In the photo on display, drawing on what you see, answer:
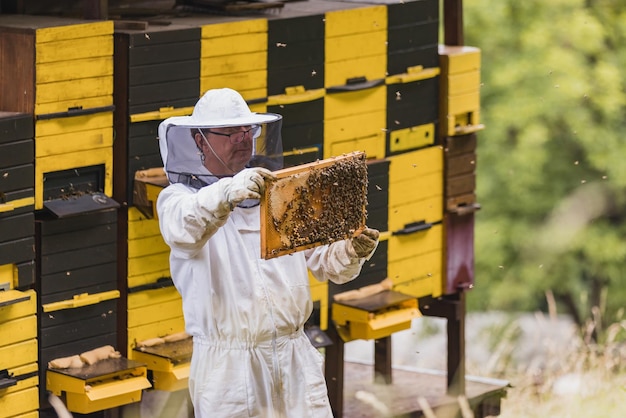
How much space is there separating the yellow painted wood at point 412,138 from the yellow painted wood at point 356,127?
11 cm

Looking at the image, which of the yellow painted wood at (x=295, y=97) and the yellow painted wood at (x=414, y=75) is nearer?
the yellow painted wood at (x=295, y=97)

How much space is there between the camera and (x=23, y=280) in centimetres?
645

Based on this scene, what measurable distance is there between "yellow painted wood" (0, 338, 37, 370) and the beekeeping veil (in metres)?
1.28

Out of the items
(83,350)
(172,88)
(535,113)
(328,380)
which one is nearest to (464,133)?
(328,380)

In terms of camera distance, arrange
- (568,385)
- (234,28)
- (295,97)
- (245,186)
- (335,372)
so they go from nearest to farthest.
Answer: (245,186)
(234,28)
(295,97)
(568,385)
(335,372)

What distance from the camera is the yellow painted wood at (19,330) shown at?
6383 mm

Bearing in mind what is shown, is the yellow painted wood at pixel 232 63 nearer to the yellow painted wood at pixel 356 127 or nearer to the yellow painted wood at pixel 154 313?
the yellow painted wood at pixel 356 127

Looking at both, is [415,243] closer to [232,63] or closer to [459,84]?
[459,84]

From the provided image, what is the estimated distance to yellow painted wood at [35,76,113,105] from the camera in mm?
6438

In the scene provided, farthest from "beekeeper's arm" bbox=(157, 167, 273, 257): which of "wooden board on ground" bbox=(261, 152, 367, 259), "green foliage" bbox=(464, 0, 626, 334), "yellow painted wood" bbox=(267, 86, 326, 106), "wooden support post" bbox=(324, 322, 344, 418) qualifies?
"green foliage" bbox=(464, 0, 626, 334)

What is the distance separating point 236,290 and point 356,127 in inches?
96.3

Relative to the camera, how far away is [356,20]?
7910mm

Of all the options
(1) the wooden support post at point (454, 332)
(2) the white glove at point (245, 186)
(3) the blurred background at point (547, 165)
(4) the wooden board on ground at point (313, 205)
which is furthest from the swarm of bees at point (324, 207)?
(3) the blurred background at point (547, 165)


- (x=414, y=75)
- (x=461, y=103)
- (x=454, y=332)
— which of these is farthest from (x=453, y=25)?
(x=454, y=332)
